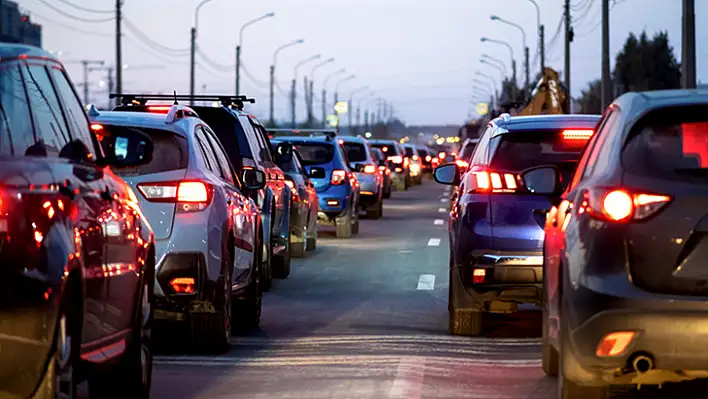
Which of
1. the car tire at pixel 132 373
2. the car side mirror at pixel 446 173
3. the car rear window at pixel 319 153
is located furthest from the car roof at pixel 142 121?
the car rear window at pixel 319 153

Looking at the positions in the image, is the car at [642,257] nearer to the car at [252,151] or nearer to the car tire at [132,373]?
the car tire at [132,373]

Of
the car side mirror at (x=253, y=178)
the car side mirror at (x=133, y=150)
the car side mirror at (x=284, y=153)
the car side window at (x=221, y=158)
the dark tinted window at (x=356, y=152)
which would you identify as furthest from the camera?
the dark tinted window at (x=356, y=152)

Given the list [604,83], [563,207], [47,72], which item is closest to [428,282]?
[563,207]

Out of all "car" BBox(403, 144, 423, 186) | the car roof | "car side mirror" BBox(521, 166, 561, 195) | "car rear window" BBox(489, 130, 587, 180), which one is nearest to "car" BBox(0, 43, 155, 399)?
"car side mirror" BBox(521, 166, 561, 195)

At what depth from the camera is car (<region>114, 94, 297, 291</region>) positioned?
53.9ft

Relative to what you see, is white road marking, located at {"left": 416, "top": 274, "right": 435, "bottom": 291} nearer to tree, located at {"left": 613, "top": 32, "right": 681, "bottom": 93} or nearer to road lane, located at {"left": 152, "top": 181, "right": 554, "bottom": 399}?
road lane, located at {"left": 152, "top": 181, "right": 554, "bottom": 399}

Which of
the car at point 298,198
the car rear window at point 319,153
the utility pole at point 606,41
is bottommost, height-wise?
the car at point 298,198

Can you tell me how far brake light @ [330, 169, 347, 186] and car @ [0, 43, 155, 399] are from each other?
57.4 ft

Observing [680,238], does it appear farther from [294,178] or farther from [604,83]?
[604,83]

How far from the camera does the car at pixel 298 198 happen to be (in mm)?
19953

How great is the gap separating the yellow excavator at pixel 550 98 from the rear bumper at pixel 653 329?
44032mm

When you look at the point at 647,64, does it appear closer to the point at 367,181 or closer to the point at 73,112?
the point at 367,181

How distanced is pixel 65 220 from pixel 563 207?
298 cm

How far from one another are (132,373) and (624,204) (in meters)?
2.86
